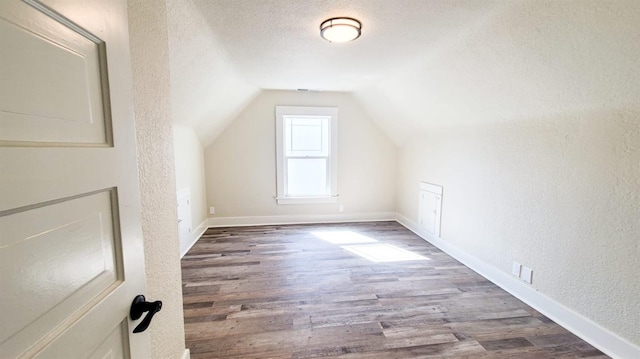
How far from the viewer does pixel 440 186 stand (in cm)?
354

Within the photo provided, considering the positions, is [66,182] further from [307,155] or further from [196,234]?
[307,155]

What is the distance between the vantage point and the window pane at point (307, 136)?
4.56 m

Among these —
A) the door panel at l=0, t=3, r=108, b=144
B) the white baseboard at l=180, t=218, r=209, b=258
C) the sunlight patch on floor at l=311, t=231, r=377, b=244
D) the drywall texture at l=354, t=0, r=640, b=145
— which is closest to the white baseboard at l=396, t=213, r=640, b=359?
the sunlight patch on floor at l=311, t=231, r=377, b=244

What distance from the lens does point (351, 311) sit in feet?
7.16

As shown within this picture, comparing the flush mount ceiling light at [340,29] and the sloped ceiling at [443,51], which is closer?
the sloped ceiling at [443,51]

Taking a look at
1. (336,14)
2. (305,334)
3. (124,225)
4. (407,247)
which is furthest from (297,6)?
(407,247)

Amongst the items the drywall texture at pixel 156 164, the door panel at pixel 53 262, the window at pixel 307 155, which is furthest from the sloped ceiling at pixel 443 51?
the door panel at pixel 53 262

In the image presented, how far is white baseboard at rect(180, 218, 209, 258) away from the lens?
3.38 m

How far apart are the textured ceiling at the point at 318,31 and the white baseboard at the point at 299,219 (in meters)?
2.46

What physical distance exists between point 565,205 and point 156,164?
2.76 meters

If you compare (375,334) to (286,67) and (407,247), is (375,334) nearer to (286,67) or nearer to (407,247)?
(407,247)

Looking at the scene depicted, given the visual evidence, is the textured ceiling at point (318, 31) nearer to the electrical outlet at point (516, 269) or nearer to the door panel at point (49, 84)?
the door panel at point (49, 84)

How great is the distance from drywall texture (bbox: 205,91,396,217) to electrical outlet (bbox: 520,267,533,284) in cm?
262

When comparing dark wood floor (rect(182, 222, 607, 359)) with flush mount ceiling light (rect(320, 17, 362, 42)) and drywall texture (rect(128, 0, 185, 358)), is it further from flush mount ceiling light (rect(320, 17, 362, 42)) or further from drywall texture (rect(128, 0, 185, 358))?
flush mount ceiling light (rect(320, 17, 362, 42))
